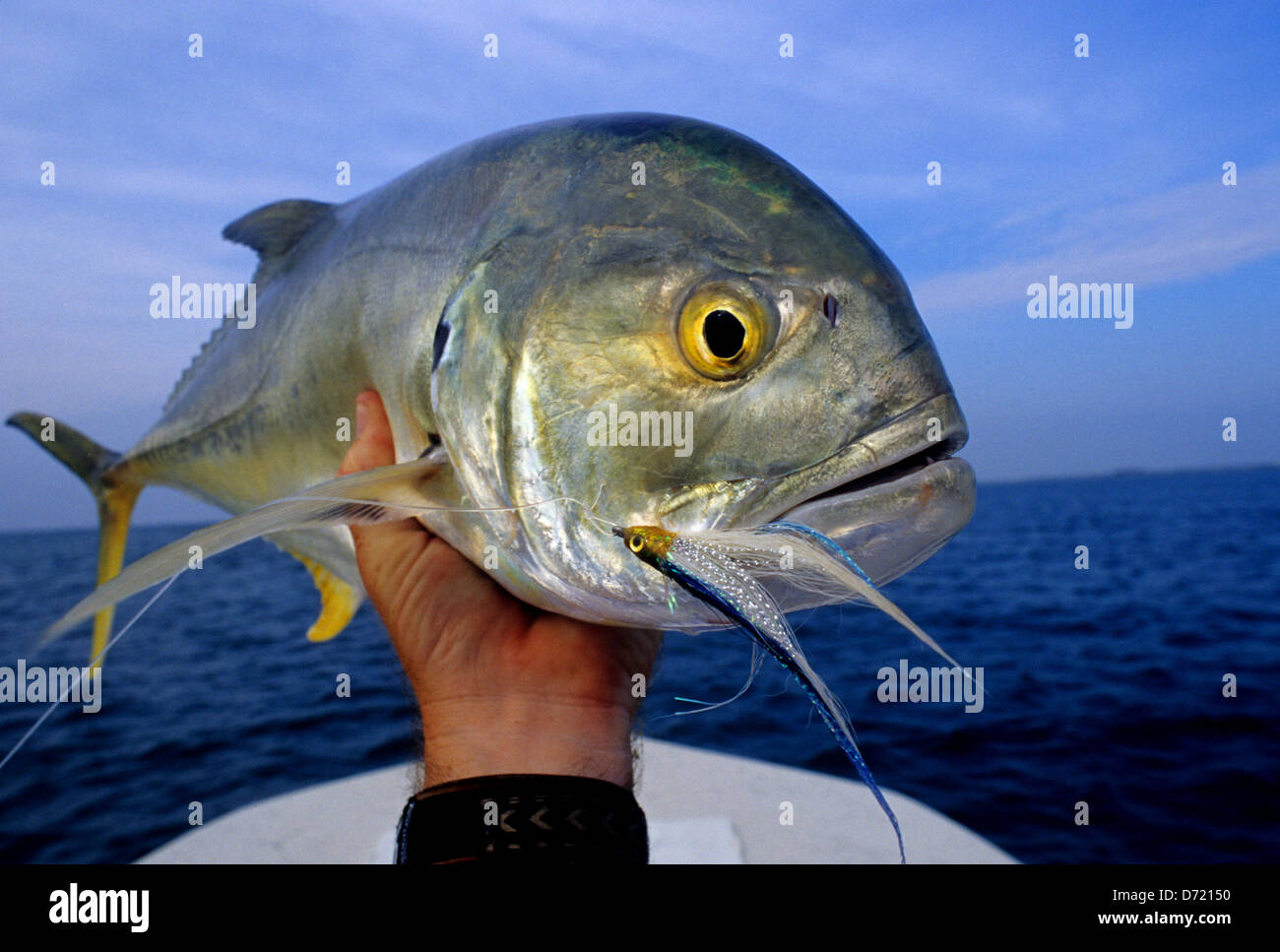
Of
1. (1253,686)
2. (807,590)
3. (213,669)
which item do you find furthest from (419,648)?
(213,669)

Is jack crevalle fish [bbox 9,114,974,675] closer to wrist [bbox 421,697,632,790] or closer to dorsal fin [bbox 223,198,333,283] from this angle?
wrist [bbox 421,697,632,790]

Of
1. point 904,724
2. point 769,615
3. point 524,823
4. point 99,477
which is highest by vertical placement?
point 99,477

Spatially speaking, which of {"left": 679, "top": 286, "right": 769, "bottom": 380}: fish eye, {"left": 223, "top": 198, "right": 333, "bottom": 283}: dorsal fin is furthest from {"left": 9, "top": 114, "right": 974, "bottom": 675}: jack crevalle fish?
{"left": 223, "top": 198, "right": 333, "bottom": 283}: dorsal fin

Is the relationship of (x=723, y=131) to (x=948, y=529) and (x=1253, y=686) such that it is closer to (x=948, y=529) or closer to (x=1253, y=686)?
(x=948, y=529)

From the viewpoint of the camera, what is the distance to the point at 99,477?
140 inches

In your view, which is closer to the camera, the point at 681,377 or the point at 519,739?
the point at 681,377

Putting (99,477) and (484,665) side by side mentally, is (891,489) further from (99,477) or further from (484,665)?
(99,477)

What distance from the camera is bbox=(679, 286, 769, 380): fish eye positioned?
131cm

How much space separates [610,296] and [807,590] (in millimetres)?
603

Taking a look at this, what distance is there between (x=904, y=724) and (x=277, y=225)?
10.5 meters

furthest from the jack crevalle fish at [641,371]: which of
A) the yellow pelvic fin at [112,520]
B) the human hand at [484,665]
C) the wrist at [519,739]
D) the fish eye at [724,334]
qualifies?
the yellow pelvic fin at [112,520]

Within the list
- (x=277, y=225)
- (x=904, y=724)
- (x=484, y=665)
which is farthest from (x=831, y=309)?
(x=904, y=724)

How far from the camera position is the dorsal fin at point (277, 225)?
2812mm

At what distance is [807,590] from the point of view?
1.36 metres
